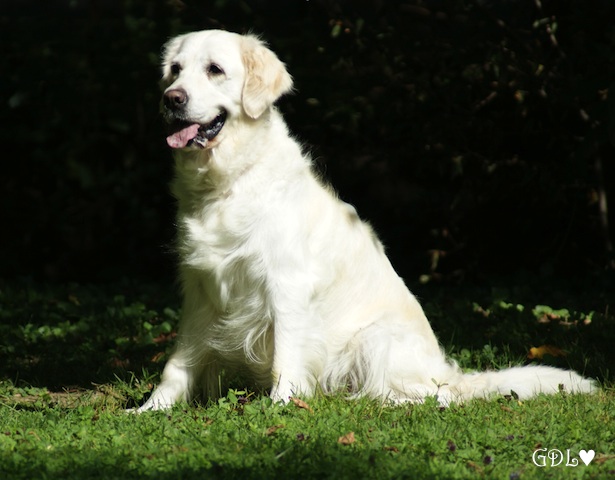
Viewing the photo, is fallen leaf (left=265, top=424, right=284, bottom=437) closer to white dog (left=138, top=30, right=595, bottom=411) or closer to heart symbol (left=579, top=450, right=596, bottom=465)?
white dog (left=138, top=30, right=595, bottom=411)

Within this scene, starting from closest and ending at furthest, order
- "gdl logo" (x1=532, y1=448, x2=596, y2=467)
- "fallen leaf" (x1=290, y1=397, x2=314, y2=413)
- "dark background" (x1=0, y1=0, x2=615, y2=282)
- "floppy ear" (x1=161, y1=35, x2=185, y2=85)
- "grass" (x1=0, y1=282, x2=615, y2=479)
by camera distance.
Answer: "grass" (x1=0, y1=282, x2=615, y2=479) < "gdl logo" (x1=532, y1=448, x2=596, y2=467) < "fallen leaf" (x1=290, y1=397, x2=314, y2=413) < "floppy ear" (x1=161, y1=35, x2=185, y2=85) < "dark background" (x1=0, y1=0, x2=615, y2=282)

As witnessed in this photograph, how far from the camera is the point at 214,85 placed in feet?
14.7

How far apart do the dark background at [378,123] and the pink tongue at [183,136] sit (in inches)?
119

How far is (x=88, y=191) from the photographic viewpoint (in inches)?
340

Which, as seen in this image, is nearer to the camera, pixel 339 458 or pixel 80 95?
pixel 339 458

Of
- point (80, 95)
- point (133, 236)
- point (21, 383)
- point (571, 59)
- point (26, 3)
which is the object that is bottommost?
point (133, 236)

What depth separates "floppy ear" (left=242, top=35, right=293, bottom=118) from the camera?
4.50 meters

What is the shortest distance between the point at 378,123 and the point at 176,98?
13.1ft

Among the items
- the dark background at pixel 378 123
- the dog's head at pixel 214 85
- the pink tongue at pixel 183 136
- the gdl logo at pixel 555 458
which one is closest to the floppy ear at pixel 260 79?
the dog's head at pixel 214 85

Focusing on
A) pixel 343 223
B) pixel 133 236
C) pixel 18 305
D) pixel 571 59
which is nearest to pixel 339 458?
pixel 343 223

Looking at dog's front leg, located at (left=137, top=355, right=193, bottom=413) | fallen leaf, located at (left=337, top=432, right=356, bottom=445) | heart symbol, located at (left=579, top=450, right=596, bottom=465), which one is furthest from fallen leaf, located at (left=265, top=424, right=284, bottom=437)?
heart symbol, located at (left=579, top=450, right=596, bottom=465)

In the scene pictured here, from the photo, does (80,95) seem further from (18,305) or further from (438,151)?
(438,151)

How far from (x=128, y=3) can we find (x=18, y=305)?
258 centimetres

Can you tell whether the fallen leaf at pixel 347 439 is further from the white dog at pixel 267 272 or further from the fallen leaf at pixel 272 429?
the white dog at pixel 267 272
